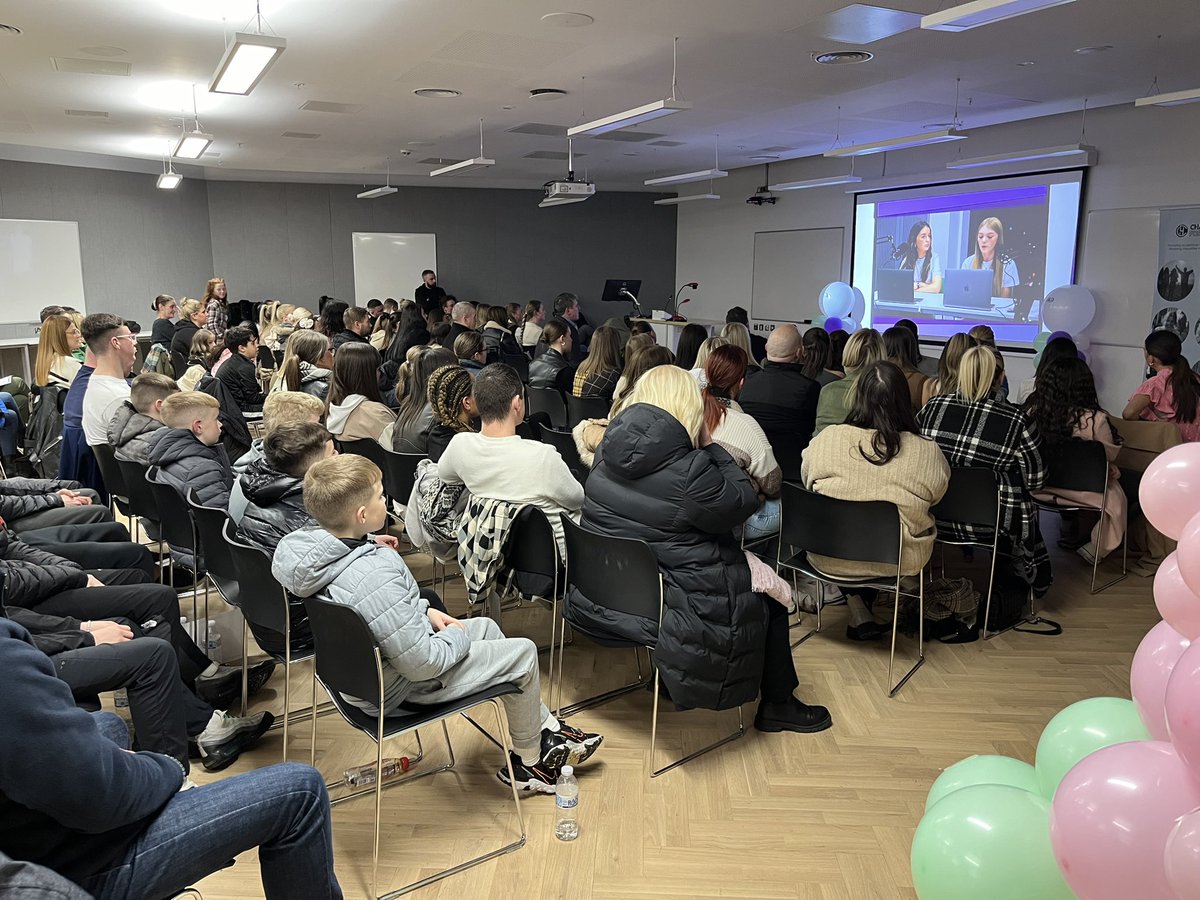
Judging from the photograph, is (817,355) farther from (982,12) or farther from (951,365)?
(982,12)

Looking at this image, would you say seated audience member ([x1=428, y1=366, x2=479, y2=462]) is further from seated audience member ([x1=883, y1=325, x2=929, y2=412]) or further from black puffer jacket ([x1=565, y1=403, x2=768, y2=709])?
seated audience member ([x1=883, y1=325, x2=929, y2=412])

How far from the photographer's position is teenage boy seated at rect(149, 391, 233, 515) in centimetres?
342

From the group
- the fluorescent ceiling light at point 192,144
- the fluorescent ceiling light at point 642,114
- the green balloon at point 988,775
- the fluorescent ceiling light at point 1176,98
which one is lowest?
the green balloon at point 988,775

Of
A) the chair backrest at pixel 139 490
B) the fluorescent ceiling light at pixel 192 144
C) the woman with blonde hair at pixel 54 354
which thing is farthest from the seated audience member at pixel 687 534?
the fluorescent ceiling light at pixel 192 144

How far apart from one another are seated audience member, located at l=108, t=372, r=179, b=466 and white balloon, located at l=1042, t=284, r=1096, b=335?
7.48m

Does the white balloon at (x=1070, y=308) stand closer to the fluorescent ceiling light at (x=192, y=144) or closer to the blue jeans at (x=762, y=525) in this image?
the blue jeans at (x=762, y=525)

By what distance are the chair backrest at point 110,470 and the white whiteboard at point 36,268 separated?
808 centimetres

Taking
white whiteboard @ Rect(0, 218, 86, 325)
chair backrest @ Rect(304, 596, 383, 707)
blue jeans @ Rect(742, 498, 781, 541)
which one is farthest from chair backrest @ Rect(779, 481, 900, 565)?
white whiteboard @ Rect(0, 218, 86, 325)

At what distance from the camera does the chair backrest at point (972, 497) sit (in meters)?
3.67

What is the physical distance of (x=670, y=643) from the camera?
2.66 metres

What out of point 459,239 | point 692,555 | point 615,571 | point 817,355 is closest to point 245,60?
point 615,571

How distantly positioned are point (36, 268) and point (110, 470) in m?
8.51

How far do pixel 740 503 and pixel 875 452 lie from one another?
36.1 inches

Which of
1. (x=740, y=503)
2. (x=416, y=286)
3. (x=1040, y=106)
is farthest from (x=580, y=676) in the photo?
(x=416, y=286)
